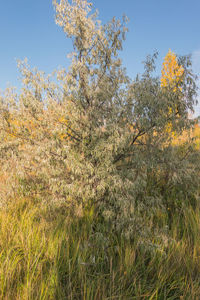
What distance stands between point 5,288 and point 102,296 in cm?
98

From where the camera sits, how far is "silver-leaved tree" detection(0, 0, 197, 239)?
323 centimetres

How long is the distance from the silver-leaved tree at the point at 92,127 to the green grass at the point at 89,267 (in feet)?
1.54

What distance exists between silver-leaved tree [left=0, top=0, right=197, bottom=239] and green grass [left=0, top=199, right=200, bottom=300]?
470 millimetres

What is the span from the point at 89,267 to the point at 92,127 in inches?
78.9

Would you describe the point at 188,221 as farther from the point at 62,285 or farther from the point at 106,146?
the point at 62,285

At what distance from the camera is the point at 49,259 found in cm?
251

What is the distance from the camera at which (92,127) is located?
3455 millimetres

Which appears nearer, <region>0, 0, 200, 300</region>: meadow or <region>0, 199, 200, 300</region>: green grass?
<region>0, 199, 200, 300</region>: green grass

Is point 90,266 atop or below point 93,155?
below

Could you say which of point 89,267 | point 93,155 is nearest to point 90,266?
point 89,267

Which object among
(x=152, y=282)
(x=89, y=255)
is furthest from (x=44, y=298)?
(x=152, y=282)

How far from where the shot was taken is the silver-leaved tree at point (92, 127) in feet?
10.6

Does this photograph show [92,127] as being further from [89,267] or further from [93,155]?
[89,267]

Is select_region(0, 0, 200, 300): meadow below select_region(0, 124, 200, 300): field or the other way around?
the other way around
